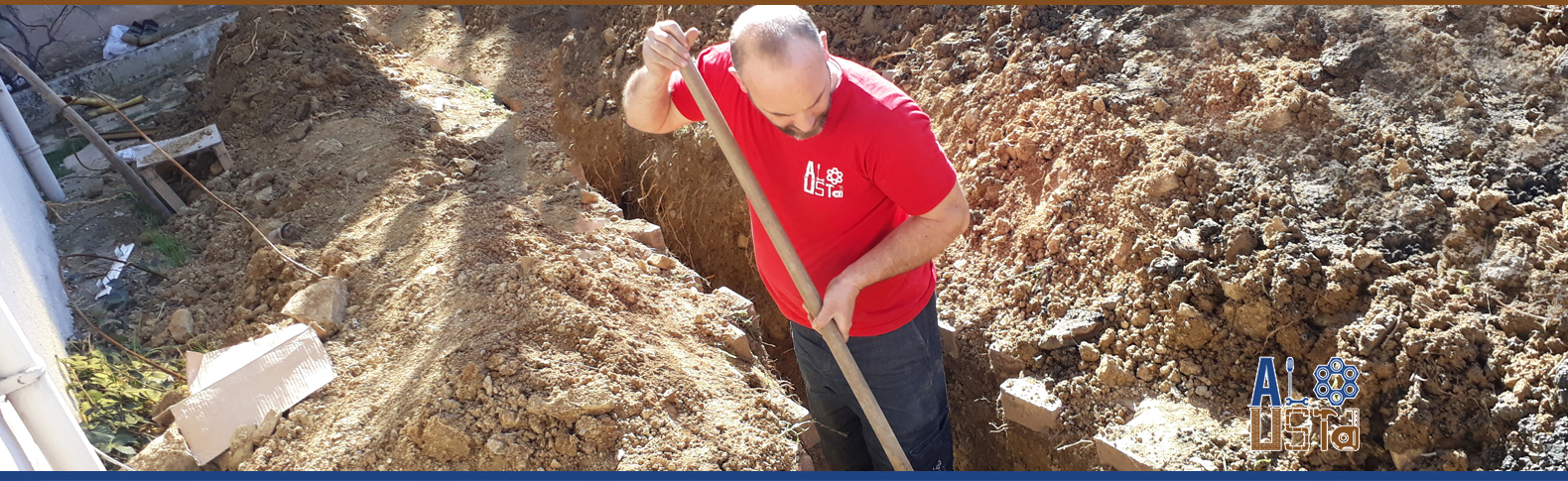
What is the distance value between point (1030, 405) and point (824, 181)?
1501 millimetres

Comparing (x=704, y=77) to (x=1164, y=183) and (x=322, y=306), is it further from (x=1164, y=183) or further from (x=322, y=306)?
(x=322, y=306)

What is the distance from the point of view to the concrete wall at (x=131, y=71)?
6082mm

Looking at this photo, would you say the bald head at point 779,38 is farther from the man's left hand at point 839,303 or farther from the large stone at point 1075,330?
the large stone at point 1075,330

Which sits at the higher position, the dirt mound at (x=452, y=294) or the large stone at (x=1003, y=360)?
the dirt mound at (x=452, y=294)

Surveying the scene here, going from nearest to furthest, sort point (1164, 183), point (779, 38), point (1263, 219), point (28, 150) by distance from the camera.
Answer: point (779, 38) → point (1263, 219) → point (1164, 183) → point (28, 150)

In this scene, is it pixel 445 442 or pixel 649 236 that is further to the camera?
pixel 649 236

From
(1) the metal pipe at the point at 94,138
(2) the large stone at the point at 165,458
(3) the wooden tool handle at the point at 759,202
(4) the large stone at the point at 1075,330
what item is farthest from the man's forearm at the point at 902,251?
(1) the metal pipe at the point at 94,138

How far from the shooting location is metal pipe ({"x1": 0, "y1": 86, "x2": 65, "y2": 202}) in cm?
448

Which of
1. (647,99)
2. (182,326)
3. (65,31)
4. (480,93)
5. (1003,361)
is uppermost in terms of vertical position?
(65,31)

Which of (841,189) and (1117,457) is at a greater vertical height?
(841,189)

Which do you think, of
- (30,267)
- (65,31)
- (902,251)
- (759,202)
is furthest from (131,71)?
(902,251)

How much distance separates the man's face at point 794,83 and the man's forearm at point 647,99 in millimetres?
404

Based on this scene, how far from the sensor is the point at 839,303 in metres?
2.30

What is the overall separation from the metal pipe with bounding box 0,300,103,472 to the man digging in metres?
2.04
